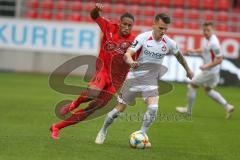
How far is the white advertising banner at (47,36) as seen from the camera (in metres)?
26.3

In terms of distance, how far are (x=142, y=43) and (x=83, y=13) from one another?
716 inches

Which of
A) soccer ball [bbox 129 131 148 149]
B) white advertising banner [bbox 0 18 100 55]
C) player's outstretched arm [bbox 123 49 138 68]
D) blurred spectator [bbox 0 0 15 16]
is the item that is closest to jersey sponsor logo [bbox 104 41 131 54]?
player's outstretched arm [bbox 123 49 138 68]

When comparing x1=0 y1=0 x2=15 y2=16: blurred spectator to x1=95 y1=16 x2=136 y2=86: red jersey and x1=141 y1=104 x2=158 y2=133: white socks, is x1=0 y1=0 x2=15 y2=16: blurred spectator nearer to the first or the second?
x1=95 y1=16 x2=136 y2=86: red jersey

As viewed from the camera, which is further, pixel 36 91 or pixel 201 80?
pixel 36 91

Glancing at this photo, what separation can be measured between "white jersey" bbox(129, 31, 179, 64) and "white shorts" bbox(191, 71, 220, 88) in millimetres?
5886

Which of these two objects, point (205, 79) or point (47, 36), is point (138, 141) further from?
point (47, 36)

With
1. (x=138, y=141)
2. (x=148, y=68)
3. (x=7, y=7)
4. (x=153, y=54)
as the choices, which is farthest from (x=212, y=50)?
(x=7, y=7)

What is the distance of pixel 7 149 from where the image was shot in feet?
33.0

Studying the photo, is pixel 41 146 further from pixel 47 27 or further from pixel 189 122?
pixel 47 27

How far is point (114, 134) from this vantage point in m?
12.5

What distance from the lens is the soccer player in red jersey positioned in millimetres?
11430

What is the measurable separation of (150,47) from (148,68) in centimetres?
40

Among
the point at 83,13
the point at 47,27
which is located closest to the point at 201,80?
the point at 47,27

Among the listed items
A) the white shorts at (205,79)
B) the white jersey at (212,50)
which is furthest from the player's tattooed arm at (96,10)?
the white shorts at (205,79)
